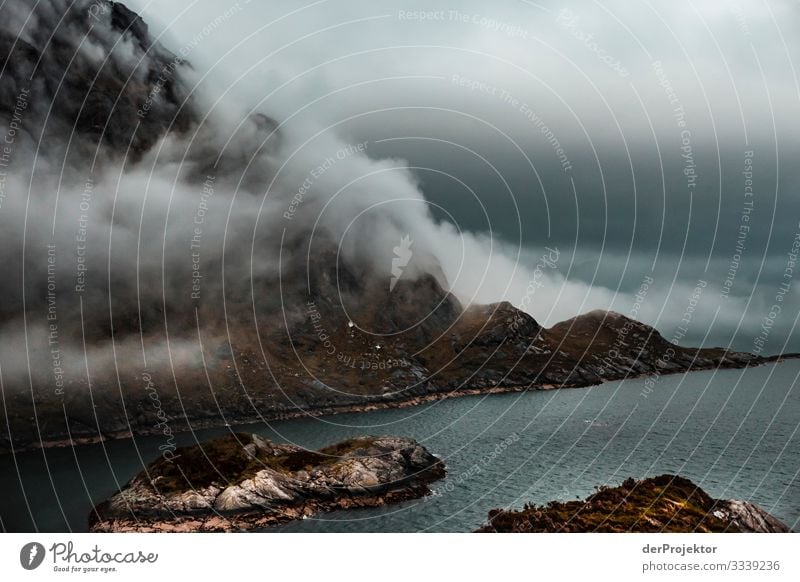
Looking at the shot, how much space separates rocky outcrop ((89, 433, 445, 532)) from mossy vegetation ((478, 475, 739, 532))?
31.1 m

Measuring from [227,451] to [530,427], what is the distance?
104 m

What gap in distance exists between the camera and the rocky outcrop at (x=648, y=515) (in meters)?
63.6

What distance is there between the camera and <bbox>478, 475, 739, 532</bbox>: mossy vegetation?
63625 mm

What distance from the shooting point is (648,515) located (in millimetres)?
66125

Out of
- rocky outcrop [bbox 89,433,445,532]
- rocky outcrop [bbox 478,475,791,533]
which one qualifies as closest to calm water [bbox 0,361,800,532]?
rocky outcrop [bbox 89,433,445,532]

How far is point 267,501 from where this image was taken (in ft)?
318
